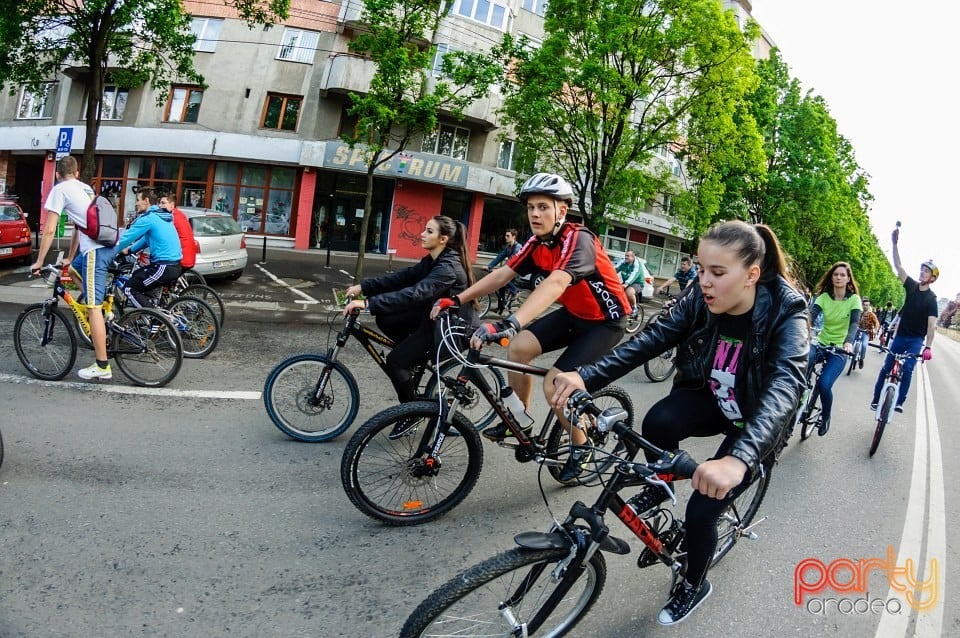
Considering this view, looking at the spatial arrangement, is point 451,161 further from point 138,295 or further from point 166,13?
point 138,295

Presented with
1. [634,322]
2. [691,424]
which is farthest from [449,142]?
[691,424]

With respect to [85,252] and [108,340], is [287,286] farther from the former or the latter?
[85,252]

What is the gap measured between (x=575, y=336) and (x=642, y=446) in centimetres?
208

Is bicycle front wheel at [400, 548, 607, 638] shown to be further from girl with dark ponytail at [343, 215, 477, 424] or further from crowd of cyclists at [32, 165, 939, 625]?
girl with dark ponytail at [343, 215, 477, 424]

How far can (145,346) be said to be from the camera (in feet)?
19.9

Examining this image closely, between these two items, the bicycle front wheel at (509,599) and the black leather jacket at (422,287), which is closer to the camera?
the bicycle front wheel at (509,599)

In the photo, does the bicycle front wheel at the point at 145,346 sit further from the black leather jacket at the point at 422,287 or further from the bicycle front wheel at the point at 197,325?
the black leather jacket at the point at 422,287

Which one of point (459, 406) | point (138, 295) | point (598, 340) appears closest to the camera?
point (459, 406)

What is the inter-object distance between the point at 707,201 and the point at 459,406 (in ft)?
51.7

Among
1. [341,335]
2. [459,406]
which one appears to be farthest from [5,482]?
[459,406]

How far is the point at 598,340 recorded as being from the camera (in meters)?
4.14

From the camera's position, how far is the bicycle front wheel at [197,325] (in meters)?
7.52

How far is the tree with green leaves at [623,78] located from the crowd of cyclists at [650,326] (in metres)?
9.87

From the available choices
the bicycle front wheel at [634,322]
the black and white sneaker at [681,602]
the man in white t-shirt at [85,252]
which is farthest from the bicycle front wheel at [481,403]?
the bicycle front wheel at [634,322]
